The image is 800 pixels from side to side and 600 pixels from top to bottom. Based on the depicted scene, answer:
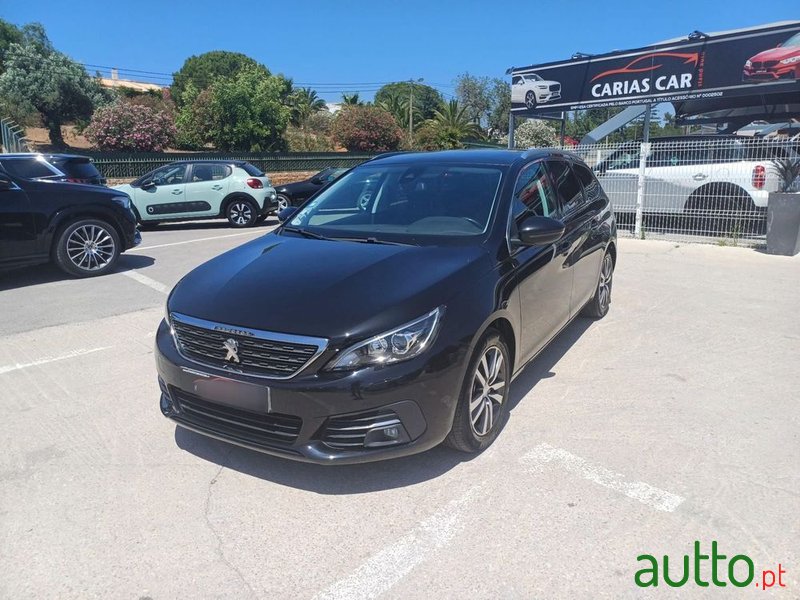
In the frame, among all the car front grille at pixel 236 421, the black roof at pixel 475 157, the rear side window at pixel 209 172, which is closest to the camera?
the car front grille at pixel 236 421

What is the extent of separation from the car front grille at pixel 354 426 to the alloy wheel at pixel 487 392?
56 centimetres

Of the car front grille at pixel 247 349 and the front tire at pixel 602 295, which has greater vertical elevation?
the car front grille at pixel 247 349

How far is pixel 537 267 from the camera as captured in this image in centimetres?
388

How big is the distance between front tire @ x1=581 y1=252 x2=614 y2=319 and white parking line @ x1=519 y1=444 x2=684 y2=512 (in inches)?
106

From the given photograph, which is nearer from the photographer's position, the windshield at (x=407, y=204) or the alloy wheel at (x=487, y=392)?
the alloy wheel at (x=487, y=392)

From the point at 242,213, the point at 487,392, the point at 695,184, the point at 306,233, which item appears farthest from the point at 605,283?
the point at 242,213

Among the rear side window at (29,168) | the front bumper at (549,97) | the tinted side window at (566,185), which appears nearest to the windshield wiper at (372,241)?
the tinted side window at (566,185)

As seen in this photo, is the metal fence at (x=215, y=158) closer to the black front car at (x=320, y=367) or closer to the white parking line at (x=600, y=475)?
the black front car at (x=320, y=367)

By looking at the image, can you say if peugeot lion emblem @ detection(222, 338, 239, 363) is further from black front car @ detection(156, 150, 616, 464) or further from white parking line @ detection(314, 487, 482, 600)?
white parking line @ detection(314, 487, 482, 600)

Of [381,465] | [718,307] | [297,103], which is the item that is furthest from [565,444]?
[297,103]

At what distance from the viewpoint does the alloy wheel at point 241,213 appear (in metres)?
14.0

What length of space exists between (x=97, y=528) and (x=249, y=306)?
1.23 metres

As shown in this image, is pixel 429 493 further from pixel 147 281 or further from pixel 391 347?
pixel 147 281

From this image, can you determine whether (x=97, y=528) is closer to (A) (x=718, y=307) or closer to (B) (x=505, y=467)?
(B) (x=505, y=467)
